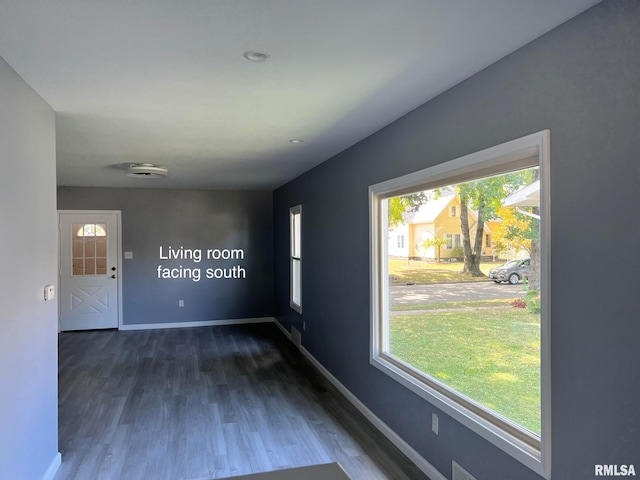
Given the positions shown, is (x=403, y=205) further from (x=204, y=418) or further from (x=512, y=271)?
(x=204, y=418)

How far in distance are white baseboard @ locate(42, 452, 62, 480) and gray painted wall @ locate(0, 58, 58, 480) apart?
0.02m

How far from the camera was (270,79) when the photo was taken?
229 centimetres

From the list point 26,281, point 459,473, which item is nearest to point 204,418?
point 26,281

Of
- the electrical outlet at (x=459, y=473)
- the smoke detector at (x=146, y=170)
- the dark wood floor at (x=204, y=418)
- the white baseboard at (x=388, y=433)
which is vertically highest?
the smoke detector at (x=146, y=170)

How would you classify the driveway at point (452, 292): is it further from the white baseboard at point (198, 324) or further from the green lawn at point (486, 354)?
the white baseboard at point (198, 324)

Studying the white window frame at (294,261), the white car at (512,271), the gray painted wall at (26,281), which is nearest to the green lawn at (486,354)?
the white car at (512,271)

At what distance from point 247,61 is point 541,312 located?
5.77 ft

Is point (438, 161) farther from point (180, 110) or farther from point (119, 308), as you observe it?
point (119, 308)

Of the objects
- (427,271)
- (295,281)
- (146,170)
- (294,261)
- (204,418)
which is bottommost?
(204,418)

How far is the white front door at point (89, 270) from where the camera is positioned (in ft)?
22.8

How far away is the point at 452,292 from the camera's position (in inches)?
107

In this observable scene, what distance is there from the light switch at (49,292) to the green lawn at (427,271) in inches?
94.6

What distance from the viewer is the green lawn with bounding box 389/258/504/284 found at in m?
2.57

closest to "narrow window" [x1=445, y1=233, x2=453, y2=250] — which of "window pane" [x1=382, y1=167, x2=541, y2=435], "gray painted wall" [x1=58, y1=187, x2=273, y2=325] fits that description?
"window pane" [x1=382, y1=167, x2=541, y2=435]
